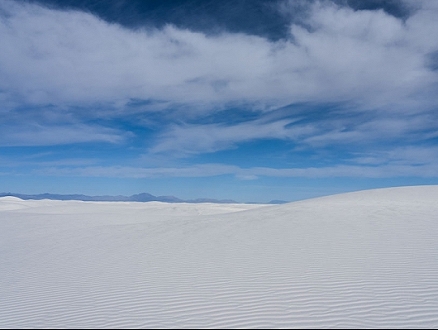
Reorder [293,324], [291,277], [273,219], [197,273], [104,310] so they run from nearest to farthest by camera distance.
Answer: [293,324] < [104,310] < [291,277] < [197,273] < [273,219]

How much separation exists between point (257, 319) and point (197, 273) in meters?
2.99

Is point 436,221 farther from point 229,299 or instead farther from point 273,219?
point 229,299

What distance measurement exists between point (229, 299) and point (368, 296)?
2.26 metres

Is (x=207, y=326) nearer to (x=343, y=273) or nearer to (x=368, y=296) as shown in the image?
Answer: (x=368, y=296)

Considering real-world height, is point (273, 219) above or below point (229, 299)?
above

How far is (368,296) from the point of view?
564cm

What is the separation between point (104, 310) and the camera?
558 centimetres

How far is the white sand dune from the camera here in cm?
507

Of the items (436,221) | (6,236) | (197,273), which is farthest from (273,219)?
(6,236)

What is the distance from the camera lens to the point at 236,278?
7035 mm

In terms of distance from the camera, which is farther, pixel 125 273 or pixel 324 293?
pixel 125 273

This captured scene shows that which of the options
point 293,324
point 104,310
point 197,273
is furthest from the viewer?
point 197,273

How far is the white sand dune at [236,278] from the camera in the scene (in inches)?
200

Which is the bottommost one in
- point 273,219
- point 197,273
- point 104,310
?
point 104,310
